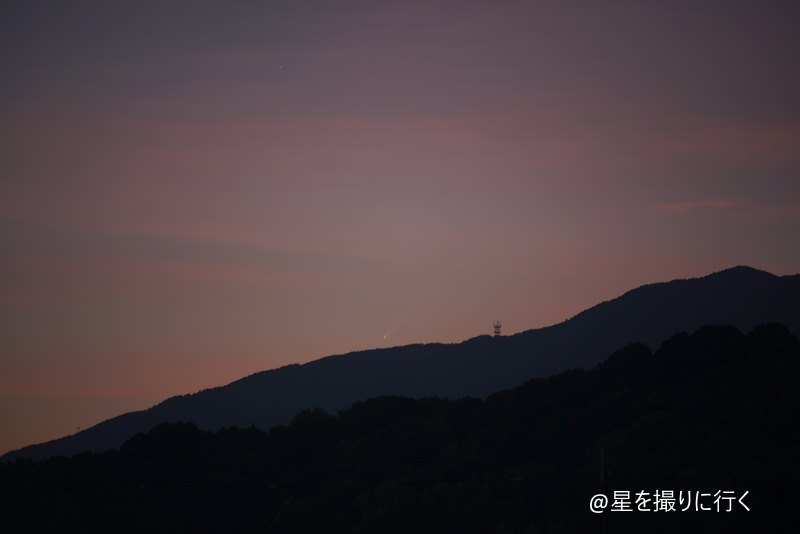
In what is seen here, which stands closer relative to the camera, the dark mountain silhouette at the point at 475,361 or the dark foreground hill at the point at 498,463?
the dark foreground hill at the point at 498,463

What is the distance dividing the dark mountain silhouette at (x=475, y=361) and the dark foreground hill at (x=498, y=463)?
234ft

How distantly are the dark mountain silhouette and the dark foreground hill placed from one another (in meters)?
71.4

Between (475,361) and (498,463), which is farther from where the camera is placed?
(475,361)

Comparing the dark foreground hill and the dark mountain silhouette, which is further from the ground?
the dark mountain silhouette

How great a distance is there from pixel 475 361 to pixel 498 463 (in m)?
95.7

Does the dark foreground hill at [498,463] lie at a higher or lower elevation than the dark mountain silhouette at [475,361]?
lower

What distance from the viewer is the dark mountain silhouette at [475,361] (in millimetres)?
172250

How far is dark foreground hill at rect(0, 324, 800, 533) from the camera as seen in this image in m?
67.1

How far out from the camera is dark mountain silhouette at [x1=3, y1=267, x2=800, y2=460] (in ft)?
565

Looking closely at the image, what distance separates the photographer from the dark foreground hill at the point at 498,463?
67062mm

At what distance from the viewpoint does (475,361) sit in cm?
18075

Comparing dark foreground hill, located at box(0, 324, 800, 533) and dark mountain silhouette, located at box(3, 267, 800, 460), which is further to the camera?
dark mountain silhouette, located at box(3, 267, 800, 460)

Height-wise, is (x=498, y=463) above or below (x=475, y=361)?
below

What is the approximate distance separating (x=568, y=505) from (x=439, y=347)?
384 ft
